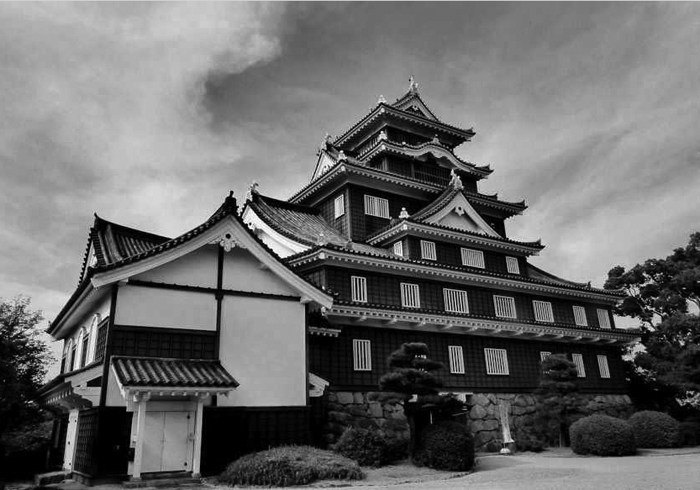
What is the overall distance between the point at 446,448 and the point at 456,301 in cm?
1186

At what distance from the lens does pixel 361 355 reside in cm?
2377

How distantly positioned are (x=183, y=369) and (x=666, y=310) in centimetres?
3384

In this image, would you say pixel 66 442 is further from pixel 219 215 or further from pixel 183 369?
pixel 219 215

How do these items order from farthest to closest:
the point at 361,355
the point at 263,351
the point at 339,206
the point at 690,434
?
the point at 339,206, the point at 690,434, the point at 361,355, the point at 263,351

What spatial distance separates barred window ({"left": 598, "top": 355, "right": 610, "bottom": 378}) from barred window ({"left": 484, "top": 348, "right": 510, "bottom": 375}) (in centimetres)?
841

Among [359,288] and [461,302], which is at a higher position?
[359,288]

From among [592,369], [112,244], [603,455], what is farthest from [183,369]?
[592,369]

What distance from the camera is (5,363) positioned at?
54.0ft

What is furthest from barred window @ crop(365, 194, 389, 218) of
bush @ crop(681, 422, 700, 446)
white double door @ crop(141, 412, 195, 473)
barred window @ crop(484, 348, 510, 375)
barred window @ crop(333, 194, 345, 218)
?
bush @ crop(681, 422, 700, 446)

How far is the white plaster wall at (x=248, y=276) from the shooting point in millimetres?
16984

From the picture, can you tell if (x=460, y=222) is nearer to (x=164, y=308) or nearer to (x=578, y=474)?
(x=578, y=474)

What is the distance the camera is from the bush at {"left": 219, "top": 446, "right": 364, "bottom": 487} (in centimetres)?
1368

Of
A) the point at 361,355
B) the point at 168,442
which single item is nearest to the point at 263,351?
the point at 168,442

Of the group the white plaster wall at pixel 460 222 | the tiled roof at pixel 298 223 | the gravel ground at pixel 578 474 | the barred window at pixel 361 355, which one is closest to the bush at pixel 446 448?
the gravel ground at pixel 578 474
